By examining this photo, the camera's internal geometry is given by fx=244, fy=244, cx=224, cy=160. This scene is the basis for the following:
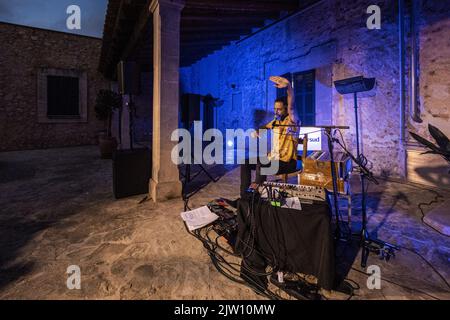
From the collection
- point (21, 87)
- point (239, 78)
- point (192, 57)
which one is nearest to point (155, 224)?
point (239, 78)

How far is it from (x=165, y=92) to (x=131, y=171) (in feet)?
4.65

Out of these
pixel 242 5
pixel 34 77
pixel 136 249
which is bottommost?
pixel 136 249

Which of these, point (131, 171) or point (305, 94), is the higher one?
point (305, 94)

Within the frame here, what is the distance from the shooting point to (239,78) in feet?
30.3

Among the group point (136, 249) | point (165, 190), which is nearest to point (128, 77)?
point (165, 190)

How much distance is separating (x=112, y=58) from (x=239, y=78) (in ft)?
15.0

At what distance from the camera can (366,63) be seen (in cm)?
536

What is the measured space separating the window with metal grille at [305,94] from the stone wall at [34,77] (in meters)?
10.0

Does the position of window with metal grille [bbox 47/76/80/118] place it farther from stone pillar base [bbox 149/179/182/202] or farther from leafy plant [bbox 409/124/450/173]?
leafy plant [bbox 409/124/450/173]

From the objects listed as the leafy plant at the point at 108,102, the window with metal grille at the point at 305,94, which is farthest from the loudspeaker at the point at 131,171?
the leafy plant at the point at 108,102

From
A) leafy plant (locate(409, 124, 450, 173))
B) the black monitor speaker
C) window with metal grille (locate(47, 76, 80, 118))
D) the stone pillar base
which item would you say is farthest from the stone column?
window with metal grille (locate(47, 76, 80, 118))

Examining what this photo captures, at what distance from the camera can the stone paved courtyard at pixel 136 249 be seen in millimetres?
1835

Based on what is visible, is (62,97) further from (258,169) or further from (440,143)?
(440,143)
